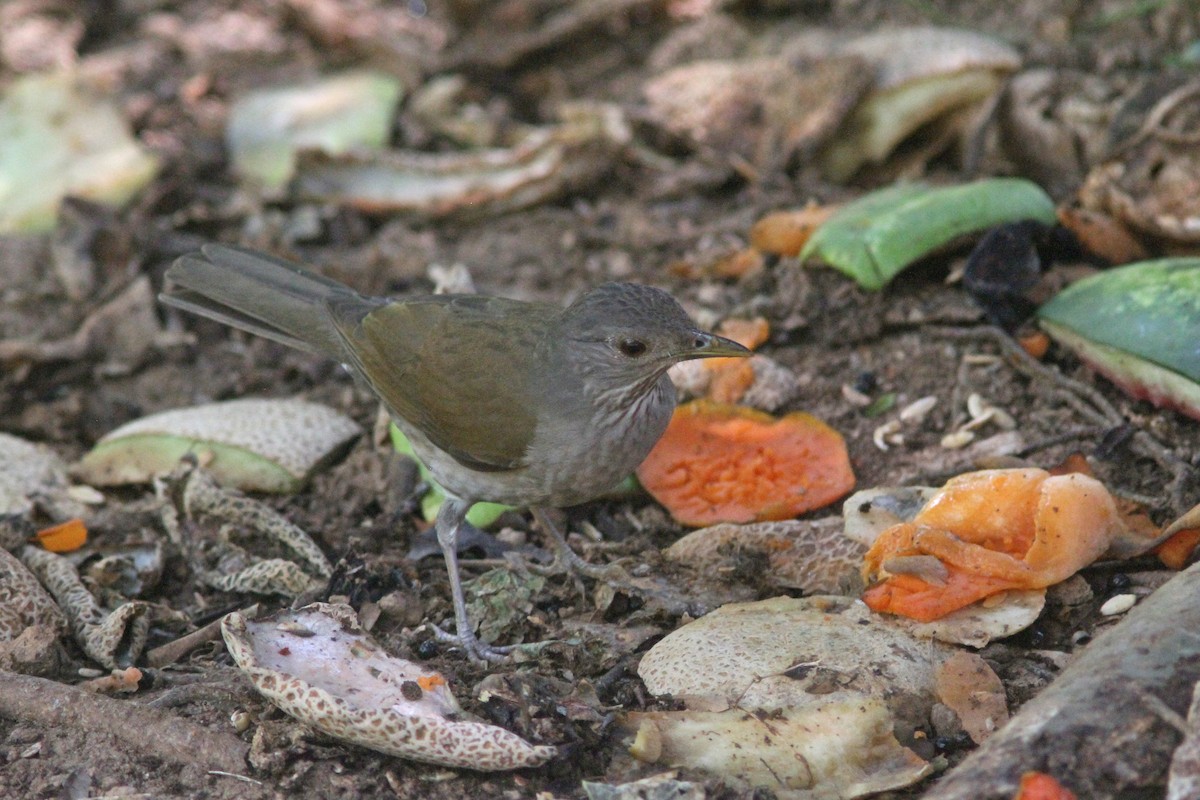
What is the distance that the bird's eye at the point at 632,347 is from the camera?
4.53m

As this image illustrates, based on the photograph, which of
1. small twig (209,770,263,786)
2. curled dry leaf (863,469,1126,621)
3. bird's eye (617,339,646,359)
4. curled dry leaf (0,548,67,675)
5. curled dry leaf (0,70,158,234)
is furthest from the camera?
curled dry leaf (0,70,158,234)

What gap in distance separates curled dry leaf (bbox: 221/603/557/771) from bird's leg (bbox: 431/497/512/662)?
1.37 ft

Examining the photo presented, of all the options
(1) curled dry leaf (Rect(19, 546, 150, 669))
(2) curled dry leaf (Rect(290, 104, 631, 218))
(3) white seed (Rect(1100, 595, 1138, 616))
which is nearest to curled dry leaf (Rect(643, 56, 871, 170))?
(2) curled dry leaf (Rect(290, 104, 631, 218))

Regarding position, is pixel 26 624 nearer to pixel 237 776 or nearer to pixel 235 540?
pixel 235 540

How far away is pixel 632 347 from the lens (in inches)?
179

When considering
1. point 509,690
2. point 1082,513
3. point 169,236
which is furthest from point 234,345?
point 1082,513

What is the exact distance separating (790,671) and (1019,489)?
1.06 metres

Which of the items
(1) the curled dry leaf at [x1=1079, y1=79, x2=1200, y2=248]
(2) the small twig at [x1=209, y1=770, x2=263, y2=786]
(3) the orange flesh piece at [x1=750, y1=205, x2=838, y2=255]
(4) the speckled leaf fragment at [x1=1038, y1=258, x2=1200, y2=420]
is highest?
(1) the curled dry leaf at [x1=1079, y1=79, x2=1200, y2=248]

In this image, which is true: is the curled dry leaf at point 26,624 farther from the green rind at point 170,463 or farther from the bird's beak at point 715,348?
the bird's beak at point 715,348

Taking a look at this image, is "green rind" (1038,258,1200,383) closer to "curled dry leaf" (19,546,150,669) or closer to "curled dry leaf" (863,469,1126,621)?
"curled dry leaf" (863,469,1126,621)

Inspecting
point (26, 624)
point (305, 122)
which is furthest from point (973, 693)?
point (305, 122)

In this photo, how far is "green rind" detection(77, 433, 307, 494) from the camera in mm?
5418

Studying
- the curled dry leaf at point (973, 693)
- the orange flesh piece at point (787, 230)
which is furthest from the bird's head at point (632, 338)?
the orange flesh piece at point (787, 230)

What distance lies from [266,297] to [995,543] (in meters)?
3.06
